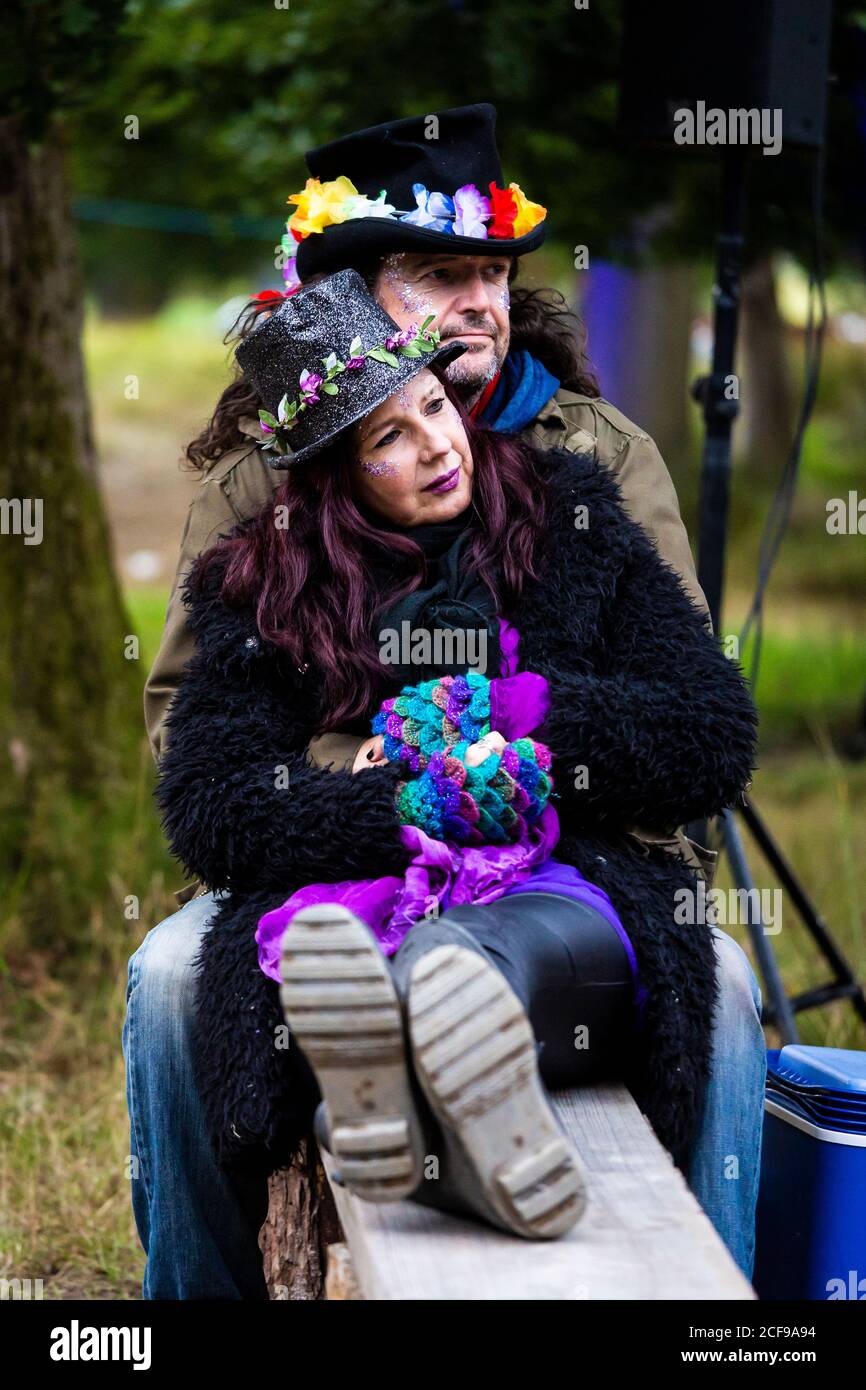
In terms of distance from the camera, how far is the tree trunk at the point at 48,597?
4.50 m

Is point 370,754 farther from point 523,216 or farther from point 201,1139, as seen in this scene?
point 523,216

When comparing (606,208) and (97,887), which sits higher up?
(606,208)

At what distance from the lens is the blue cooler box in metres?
2.51

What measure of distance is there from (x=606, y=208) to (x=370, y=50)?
100cm

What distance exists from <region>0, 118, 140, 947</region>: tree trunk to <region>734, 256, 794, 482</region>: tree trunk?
10.2 m

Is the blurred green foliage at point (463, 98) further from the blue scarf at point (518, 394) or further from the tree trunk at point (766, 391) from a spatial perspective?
the tree trunk at point (766, 391)

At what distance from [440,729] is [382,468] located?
17.1 inches

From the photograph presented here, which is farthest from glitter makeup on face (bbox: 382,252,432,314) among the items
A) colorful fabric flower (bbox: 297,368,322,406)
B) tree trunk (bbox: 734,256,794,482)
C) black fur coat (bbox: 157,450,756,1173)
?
tree trunk (bbox: 734,256,794,482)

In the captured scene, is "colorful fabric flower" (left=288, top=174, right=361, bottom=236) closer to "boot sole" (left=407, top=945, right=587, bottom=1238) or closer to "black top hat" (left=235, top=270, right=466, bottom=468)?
"black top hat" (left=235, top=270, right=466, bottom=468)

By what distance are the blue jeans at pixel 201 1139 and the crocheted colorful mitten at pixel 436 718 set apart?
1.40 ft

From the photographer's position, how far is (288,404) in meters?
2.55

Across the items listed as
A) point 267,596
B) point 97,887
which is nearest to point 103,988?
point 97,887
